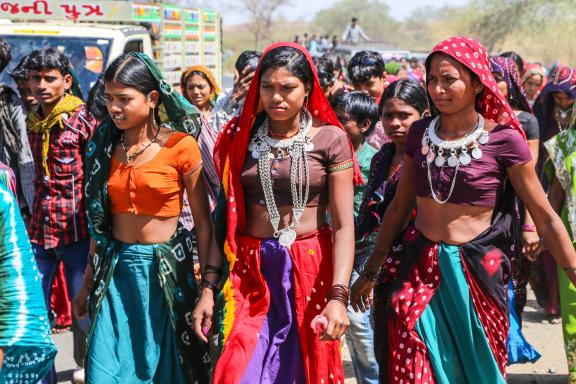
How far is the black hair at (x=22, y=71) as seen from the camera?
5617 millimetres

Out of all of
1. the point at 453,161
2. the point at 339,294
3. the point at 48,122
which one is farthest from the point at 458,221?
the point at 48,122

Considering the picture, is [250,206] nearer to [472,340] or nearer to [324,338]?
[324,338]

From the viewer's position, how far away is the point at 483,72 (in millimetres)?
3820

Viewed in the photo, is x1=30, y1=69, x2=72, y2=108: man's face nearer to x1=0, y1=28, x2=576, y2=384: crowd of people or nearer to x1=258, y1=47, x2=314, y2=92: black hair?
x1=0, y1=28, x2=576, y2=384: crowd of people

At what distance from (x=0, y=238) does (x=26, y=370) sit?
431mm

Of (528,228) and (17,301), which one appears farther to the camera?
(528,228)

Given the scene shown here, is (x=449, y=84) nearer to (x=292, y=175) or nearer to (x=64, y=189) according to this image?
(x=292, y=175)

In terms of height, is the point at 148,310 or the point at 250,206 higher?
the point at 250,206

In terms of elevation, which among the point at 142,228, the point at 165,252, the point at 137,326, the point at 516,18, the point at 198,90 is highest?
the point at 516,18

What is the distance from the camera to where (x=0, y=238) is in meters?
2.60

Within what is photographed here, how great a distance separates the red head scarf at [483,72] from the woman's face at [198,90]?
12.3 ft

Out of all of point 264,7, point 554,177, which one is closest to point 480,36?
point 264,7

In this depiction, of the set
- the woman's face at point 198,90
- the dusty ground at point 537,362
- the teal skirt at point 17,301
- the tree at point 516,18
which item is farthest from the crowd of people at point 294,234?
the tree at point 516,18

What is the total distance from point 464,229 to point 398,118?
3.60ft
